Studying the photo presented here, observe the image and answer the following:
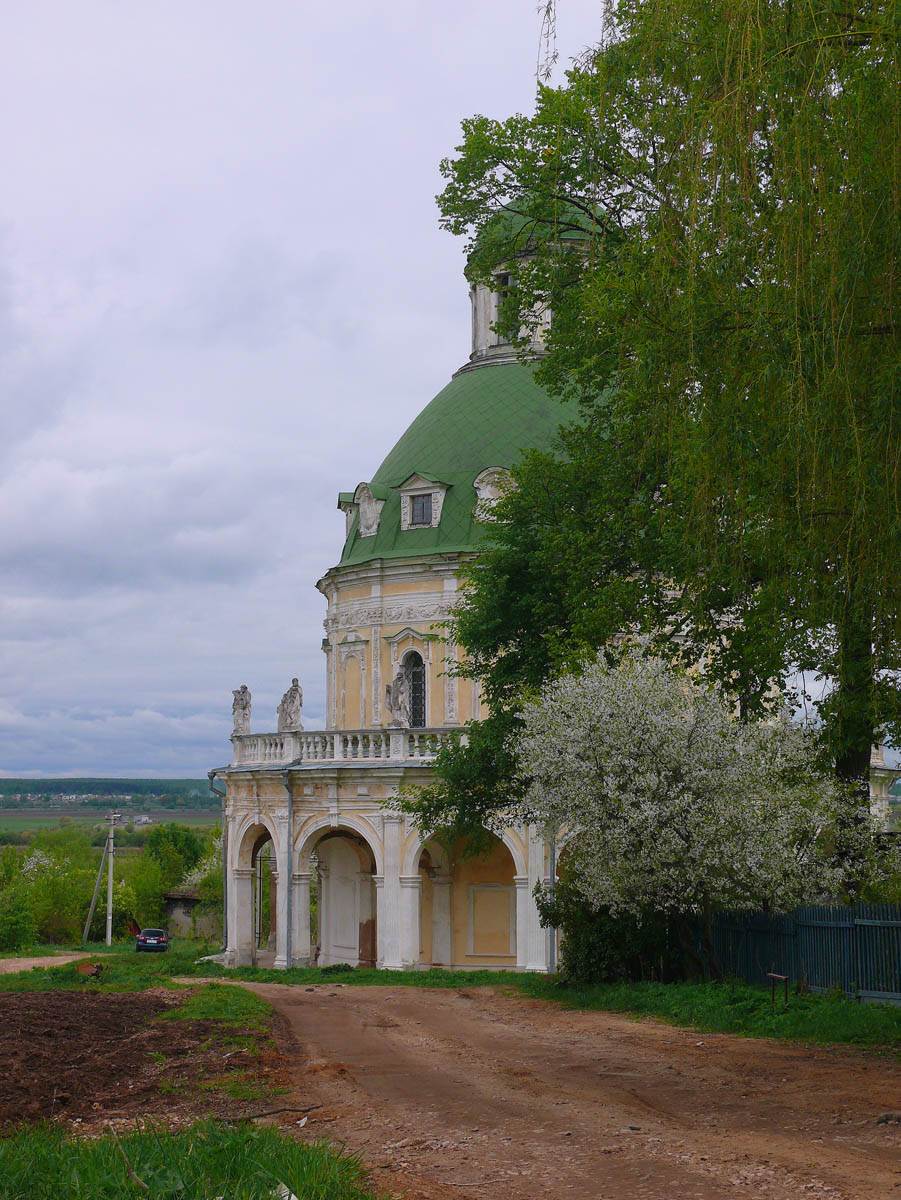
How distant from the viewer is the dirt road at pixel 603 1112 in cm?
894

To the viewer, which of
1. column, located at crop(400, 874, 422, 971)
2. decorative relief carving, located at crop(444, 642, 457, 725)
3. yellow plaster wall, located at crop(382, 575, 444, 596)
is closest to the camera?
column, located at crop(400, 874, 422, 971)

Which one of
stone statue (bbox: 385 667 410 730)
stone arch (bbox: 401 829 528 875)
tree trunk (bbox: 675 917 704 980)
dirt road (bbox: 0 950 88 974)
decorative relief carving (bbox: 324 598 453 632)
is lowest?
dirt road (bbox: 0 950 88 974)

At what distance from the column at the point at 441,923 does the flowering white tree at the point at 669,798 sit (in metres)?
15.8

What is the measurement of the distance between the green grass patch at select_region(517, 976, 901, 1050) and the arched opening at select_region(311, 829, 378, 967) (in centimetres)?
1602

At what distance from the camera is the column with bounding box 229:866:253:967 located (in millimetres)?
37500

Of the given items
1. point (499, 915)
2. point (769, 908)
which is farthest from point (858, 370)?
point (499, 915)

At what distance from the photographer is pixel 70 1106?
11.8 m

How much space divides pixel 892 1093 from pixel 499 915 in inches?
919

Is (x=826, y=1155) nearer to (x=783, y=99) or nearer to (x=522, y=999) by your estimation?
(x=783, y=99)

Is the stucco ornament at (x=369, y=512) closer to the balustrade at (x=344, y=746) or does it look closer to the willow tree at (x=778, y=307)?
the balustrade at (x=344, y=746)

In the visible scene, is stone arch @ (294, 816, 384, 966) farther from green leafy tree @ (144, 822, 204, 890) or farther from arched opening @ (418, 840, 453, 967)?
green leafy tree @ (144, 822, 204, 890)

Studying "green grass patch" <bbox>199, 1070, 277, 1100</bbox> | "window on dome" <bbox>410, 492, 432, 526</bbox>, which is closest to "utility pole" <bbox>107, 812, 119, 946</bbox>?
"window on dome" <bbox>410, 492, 432, 526</bbox>

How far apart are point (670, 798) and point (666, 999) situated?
3.25 metres

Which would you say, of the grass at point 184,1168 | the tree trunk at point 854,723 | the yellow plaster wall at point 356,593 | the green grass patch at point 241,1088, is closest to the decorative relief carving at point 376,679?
the yellow plaster wall at point 356,593
